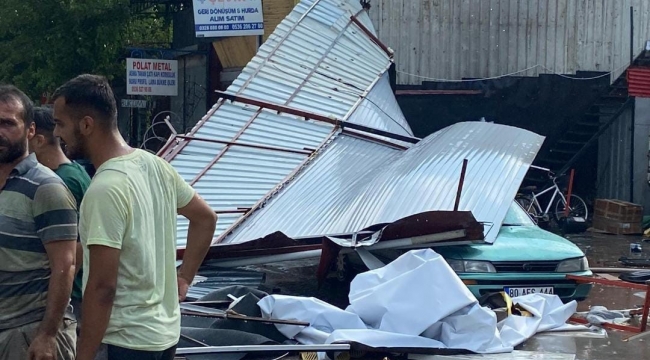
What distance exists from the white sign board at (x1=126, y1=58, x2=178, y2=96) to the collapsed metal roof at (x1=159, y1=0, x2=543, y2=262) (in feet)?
21.8

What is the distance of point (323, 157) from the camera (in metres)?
A: 9.46

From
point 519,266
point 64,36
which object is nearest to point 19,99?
point 519,266

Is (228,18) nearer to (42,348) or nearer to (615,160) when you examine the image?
(615,160)

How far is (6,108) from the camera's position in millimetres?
3418

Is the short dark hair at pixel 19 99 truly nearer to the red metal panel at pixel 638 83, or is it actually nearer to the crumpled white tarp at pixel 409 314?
the crumpled white tarp at pixel 409 314

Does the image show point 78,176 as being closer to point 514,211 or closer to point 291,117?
point 514,211

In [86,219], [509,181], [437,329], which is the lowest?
[437,329]

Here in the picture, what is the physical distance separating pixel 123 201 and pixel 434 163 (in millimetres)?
5967

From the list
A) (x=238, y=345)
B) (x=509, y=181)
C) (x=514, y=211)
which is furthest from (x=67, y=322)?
(x=514, y=211)

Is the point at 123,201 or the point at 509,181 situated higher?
the point at 123,201

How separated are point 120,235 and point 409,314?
3485mm

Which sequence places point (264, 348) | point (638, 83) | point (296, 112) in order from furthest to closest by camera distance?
point (638, 83), point (296, 112), point (264, 348)

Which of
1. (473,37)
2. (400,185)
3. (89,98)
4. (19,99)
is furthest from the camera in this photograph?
(473,37)

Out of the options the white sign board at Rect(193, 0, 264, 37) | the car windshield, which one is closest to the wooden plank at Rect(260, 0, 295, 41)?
the white sign board at Rect(193, 0, 264, 37)
